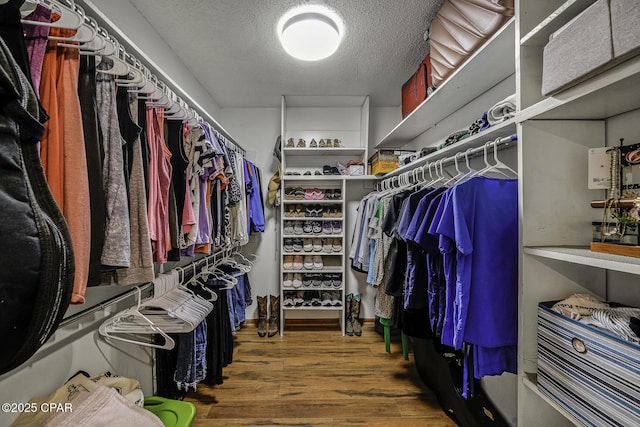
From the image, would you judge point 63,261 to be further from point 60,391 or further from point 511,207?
point 511,207

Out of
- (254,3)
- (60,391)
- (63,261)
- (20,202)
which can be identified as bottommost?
(60,391)

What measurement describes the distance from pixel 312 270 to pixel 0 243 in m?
2.36

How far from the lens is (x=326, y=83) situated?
8.07 ft

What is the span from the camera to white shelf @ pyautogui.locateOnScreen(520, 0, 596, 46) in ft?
2.41

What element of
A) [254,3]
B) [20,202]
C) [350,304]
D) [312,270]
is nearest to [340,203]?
[312,270]

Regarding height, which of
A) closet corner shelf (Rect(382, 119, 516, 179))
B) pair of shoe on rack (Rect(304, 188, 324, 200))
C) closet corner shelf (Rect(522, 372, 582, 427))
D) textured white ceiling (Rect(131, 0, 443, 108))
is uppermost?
textured white ceiling (Rect(131, 0, 443, 108))

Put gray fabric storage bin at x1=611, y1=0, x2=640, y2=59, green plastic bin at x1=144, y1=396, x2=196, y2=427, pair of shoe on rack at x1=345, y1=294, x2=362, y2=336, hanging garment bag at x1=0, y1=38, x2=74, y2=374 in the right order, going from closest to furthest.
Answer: hanging garment bag at x1=0, y1=38, x2=74, y2=374 < gray fabric storage bin at x1=611, y1=0, x2=640, y2=59 < green plastic bin at x1=144, y1=396, x2=196, y2=427 < pair of shoe on rack at x1=345, y1=294, x2=362, y2=336

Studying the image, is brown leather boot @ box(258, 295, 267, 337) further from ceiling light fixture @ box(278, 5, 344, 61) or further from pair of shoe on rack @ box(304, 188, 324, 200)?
ceiling light fixture @ box(278, 5, 344, 61)

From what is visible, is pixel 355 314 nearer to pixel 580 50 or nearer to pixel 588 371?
pixel 588 371

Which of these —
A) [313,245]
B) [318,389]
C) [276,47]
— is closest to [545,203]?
[318,389]

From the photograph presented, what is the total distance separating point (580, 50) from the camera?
0.67 metres

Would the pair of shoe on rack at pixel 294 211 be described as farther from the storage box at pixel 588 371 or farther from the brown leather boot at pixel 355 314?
the storage box at pixel 588 371

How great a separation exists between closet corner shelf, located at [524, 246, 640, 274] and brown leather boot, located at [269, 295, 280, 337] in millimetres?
2376

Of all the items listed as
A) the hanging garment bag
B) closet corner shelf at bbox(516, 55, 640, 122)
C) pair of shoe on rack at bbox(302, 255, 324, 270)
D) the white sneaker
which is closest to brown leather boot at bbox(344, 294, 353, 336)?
pair of shoe on rack at bbox(302, 255, 324, 270)
